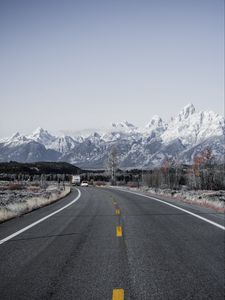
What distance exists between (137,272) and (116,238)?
132 inches

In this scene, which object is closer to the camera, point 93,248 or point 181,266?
point 181,266

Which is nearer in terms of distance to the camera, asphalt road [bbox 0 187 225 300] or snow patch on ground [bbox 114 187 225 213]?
asphalt road [bbox 0 187 225 300]

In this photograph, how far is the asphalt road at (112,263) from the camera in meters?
5.58

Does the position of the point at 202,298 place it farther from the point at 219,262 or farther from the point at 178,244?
the point at 178,244

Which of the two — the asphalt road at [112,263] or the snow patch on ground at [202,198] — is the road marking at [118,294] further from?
the snow patch on ground at [202,198]

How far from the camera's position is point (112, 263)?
7.19m

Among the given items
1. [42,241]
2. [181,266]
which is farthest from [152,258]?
[42,241]

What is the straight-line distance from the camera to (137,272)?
258 inches

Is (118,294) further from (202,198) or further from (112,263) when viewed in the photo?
(202,198)

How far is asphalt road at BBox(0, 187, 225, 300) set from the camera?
558 cm

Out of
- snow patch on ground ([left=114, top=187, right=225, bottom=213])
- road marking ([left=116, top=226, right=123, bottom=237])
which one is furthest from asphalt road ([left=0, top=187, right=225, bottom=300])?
snow patch on ground ([left=114, top=187, right=225, bottom=213])

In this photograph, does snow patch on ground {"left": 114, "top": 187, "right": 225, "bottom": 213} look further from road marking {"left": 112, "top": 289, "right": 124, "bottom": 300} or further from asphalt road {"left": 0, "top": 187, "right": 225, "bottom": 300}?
road marking {"left": 112, "top": 289, "right": 124, "bottom": 300}

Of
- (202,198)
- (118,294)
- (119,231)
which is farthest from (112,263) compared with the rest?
(202,198)

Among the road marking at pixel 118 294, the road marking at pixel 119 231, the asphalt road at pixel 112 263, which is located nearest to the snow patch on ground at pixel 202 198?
the road marking at pixel 119 231
